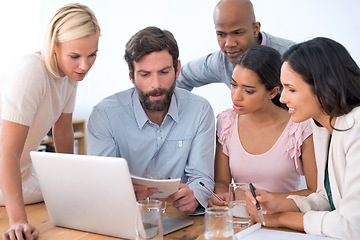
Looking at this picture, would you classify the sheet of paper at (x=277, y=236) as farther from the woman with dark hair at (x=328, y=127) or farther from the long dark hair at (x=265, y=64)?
the long dark hair at (x=265, y=64)

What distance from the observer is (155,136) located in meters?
1.98

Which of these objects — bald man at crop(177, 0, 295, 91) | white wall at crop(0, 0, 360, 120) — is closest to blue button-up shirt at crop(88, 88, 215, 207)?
bald man at crop(177, 0, 295, 91)

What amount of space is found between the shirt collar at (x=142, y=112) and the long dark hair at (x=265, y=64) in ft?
1.22

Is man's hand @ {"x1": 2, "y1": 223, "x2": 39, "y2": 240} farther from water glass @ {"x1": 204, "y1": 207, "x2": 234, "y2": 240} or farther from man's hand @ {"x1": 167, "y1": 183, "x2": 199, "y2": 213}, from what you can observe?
water glass @ {"x1": 204, "y1": 207, "x2": 234, "y2": 240}

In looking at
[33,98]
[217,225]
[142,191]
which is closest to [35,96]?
[33,98]

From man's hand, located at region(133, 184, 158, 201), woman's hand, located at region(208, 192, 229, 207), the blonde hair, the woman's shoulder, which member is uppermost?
the blonde hair

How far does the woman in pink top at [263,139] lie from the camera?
188 centimetres

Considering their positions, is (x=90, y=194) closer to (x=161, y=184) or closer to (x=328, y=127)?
(x=161, y=184)

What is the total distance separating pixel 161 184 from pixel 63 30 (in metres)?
0.81

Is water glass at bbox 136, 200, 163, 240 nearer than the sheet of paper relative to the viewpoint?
Yes

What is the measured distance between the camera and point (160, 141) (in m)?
1.98

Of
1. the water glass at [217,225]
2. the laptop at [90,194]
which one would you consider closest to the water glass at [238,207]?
the laptop at [90,194]

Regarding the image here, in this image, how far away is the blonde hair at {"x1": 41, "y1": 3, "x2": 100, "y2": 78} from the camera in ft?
5.71

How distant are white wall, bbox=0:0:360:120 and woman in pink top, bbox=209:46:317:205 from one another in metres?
2.84
